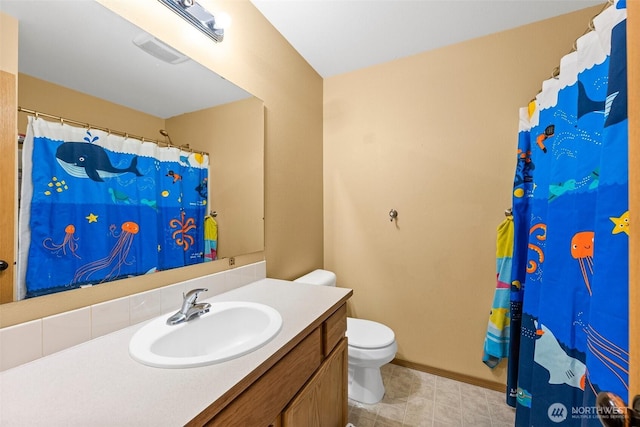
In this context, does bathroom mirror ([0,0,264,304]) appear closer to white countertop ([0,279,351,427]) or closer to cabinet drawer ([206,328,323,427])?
white countertop ([0,279,351,427])

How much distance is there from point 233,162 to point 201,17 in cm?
64

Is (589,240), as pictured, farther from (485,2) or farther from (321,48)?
(321,48)

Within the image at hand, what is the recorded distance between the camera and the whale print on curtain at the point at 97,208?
2.27 feet

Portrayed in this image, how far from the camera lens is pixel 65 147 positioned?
75 centimetres

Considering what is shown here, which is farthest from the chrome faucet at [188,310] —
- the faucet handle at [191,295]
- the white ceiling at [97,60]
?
the white ceiling at [97,60]

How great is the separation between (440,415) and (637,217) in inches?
65.2

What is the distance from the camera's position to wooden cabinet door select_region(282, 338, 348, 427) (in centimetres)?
82

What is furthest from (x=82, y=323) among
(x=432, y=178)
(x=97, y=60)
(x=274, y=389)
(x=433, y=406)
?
(x=432, y=178)

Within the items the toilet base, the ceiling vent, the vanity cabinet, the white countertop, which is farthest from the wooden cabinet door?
the ceiling vent

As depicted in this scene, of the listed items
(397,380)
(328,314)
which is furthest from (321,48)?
(397,380)

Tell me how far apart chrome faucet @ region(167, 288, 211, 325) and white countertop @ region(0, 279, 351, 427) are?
13 cm

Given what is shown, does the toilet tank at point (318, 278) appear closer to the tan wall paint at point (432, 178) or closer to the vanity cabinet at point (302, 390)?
the tan wall paint at point (432, 178)

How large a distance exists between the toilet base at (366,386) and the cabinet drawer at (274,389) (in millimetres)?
799

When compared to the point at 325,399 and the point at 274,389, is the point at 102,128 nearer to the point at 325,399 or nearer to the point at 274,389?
the point at 274,389
